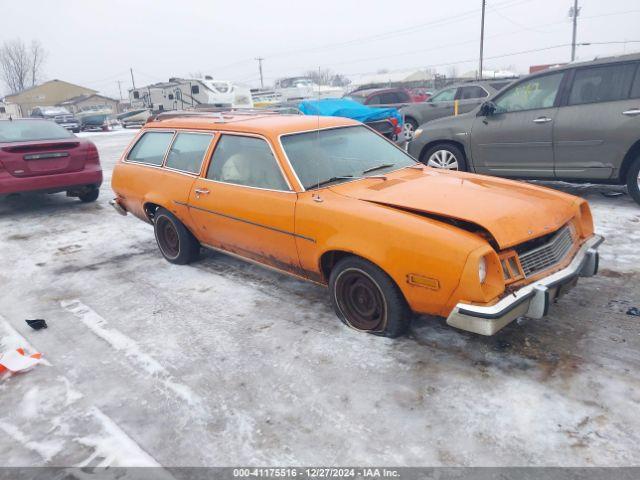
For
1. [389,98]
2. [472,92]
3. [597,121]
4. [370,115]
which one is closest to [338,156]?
[597,121]

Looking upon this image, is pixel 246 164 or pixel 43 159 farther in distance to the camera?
pixel 43 159

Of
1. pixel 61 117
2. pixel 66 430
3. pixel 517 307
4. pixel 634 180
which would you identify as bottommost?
pixel 66 430

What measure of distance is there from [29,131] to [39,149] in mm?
697

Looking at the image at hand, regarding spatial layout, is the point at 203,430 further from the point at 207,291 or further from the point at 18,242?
the point at 18,242

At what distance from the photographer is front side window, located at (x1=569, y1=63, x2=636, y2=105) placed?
5621 mm

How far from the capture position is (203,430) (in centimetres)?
259

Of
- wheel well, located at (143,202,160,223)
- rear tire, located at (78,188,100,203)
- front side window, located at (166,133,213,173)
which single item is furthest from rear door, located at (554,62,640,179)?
rear tire, located at (78,188,100,203)

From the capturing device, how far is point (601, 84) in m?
5.80

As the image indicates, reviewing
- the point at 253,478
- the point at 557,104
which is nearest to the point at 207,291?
the point at 253,478

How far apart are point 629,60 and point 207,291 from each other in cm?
553

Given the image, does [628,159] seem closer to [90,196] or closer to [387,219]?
[387,219]

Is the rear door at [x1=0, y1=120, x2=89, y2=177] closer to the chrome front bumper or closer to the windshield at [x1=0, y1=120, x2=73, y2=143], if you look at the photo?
the windshield at [x1=0, y1=120, x2=73, y2=143]

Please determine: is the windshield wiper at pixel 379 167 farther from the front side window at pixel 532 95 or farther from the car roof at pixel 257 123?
the front side window at pixel 532 95

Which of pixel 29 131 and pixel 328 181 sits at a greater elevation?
pixel 29 131
